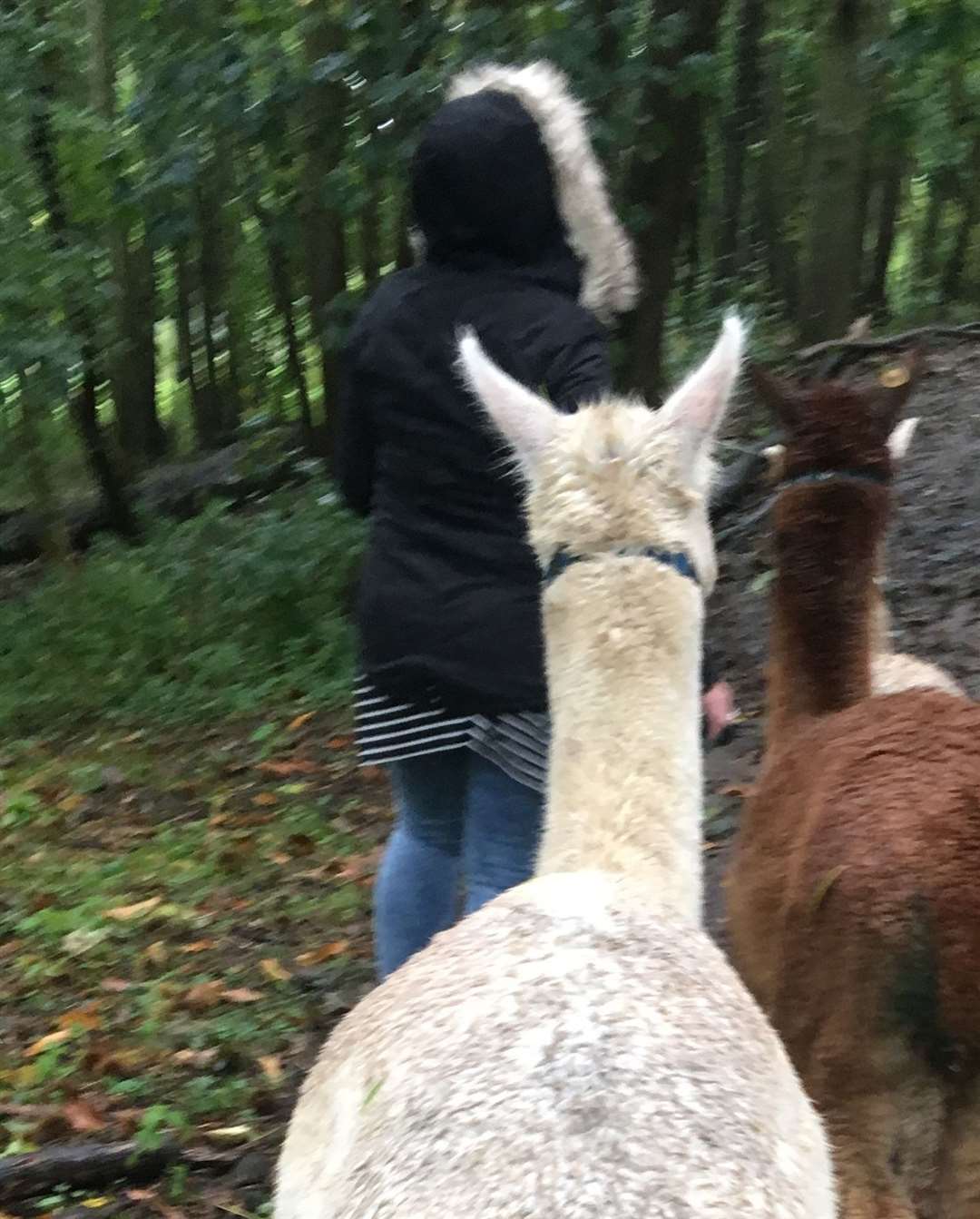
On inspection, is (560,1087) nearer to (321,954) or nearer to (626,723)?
(626,723)

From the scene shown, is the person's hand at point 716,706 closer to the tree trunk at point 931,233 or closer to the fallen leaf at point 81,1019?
the fallen leaf at point 81,1019

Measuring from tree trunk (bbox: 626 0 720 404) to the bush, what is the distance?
6.24 ft

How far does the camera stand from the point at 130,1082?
157 inches

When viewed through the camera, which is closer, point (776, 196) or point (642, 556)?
point (642, 556)

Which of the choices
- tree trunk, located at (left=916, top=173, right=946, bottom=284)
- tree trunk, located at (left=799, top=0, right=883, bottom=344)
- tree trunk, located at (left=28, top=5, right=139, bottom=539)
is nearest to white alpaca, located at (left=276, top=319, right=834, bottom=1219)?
tree trunk, located at (left=28, top=5, right=139, bottom=539)

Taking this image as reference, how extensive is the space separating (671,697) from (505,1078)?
84cm

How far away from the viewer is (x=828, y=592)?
3.09 m

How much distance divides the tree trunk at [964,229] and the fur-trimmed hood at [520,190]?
12.8m

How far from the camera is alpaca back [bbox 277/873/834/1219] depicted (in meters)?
1.48

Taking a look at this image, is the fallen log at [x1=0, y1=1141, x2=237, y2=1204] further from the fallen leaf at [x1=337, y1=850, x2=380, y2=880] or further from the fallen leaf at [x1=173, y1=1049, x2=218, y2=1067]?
the fallen leaf at [x1=337, y1=850, x2=380, y2=880]

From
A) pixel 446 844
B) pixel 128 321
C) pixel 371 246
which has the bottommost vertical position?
pixel 446 844

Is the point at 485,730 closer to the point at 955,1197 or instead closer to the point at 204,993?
the point at 955,1197

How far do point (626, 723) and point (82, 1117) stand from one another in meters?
2.34

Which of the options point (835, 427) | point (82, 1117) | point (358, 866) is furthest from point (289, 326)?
point (835, 427)
